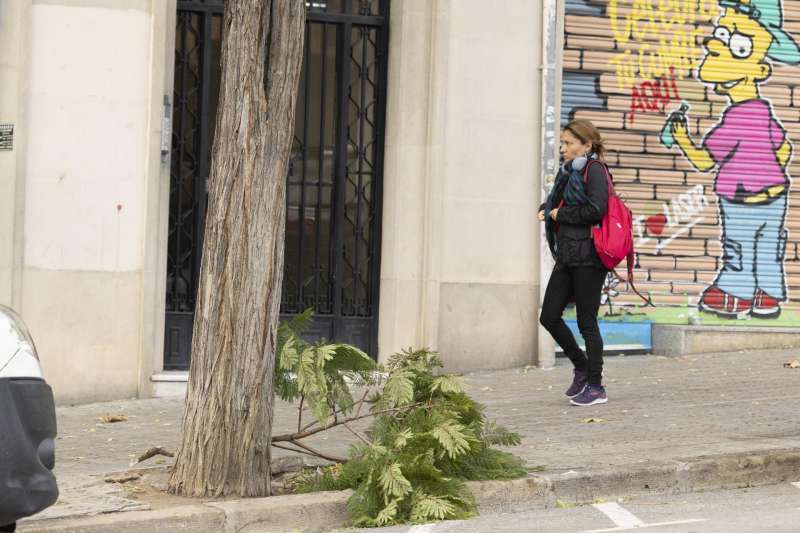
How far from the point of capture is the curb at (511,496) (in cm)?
589

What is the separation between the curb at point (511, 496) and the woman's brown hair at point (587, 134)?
8.57 feet

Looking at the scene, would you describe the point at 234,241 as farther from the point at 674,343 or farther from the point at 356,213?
the point at 674,343

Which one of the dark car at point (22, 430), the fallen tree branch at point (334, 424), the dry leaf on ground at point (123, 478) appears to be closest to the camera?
the dark car at point (22, 430)

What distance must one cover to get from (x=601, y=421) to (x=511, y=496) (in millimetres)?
2154

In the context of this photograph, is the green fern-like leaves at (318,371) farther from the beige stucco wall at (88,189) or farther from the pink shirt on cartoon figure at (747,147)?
the pink shirt on cartoon figure at (747,147)

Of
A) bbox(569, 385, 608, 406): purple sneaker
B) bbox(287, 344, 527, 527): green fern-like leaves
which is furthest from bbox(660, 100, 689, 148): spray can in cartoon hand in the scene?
bbox(287, 344, 527, 527): green fern-like leaves

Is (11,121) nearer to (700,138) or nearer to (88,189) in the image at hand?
(88,189)

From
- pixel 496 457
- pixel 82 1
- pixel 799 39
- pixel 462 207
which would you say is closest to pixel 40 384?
pixel 496 457

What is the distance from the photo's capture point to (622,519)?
6246 millimetres

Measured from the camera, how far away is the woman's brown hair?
895 cm

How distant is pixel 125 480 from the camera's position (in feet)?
22.1

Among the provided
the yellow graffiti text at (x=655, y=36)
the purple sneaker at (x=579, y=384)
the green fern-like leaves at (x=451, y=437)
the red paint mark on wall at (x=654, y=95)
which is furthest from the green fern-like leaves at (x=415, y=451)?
the yellow graffiti text at (x=655, y=36)

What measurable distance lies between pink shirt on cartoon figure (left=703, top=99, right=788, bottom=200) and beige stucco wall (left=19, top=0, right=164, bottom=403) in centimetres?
520

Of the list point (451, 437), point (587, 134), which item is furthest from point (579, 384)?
point (451, 437)
